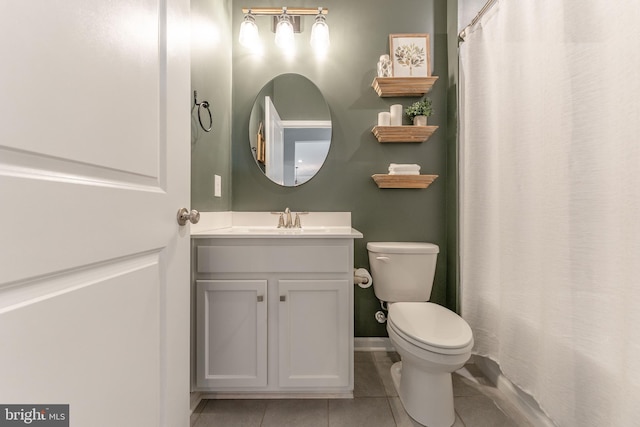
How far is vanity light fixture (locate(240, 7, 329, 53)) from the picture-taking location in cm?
184

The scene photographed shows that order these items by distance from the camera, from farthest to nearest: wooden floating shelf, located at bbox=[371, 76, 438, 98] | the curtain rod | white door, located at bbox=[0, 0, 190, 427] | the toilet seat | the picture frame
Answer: the picture frame, wooden floating shelf, located at bbox=[371, 76, 438, 98], the curtain rod, the toilet seat, white door, located at bbox=[0, 0, 190, 427]

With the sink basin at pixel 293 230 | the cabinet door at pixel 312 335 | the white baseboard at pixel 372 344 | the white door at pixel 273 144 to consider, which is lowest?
the white baseboard at pixel 372 344

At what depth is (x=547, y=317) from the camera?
3.54 ft

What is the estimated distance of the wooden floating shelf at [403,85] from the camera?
1.80m

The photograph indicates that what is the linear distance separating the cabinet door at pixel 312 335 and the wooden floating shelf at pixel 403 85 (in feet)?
4.30

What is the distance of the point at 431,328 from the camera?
4.23 ft

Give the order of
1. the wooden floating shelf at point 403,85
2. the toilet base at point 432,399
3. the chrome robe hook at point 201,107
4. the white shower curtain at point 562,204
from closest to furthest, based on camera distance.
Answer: the white shower curtain at point 562,204 < the toilet base at point 432,399 < the chrome robe hook at point 201,107 < the wooden floating shelf at point 403,85

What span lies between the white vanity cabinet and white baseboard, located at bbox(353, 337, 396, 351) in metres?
0.60

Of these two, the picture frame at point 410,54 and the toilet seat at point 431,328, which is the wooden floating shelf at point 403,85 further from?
the toilet seat at point 431,328

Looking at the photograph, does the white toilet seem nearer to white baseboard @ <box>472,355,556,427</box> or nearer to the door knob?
white baseboard @ <box>472,355,556,427</box>

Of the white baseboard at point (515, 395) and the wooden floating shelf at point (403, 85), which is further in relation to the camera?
the wooden floating shelf at point (403, 85)


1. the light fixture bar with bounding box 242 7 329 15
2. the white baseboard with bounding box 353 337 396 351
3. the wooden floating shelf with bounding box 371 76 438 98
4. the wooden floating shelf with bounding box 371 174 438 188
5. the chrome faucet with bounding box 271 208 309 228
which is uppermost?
the light fixture bar with bounding box 242 7 329 15

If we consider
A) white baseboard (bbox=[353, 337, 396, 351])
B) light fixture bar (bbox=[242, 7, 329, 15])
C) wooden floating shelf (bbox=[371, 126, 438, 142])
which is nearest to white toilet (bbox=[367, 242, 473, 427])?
white baseboard (bbox=[353, 337, 396, 351])

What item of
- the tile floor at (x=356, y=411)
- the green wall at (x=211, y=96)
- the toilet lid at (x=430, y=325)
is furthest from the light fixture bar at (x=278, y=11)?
the tile floor at (x=356, y=411)
